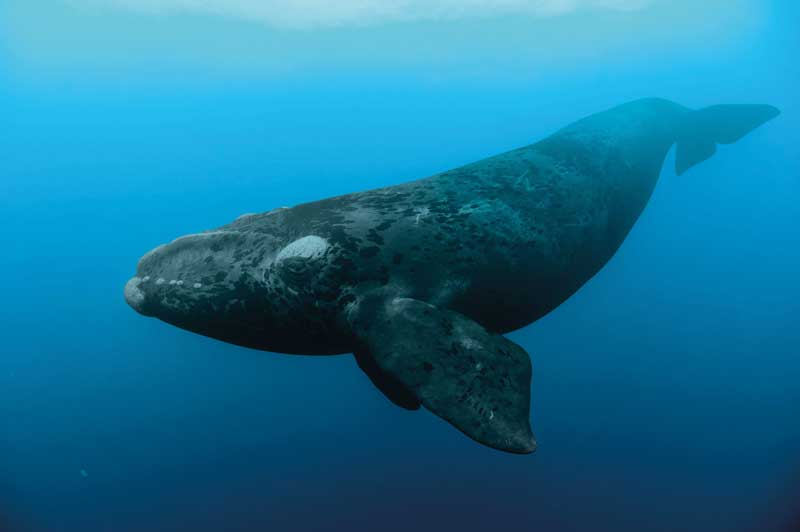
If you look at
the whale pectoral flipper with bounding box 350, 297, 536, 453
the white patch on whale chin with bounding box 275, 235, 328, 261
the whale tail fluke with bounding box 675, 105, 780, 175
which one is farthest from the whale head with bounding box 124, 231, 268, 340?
the whale tail fluke with bounding box 675, 105, 780, 175

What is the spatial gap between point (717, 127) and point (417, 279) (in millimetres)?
7791

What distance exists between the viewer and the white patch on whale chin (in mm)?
3488

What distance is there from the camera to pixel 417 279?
3580 mm

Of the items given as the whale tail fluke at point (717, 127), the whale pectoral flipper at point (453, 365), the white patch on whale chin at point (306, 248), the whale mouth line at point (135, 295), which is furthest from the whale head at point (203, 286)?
the whale tail fluke at point (717, 127)

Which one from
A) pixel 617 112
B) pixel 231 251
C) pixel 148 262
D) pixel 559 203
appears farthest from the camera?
pixel 617 112

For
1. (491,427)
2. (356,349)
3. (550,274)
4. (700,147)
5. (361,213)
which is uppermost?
(700,147)

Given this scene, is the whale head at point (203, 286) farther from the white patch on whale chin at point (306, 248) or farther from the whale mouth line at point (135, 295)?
the white patch on whale chin at point (306, 248)

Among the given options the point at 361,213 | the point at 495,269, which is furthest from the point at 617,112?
the point at 361,213

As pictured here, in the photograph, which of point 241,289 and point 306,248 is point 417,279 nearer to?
point 306,248

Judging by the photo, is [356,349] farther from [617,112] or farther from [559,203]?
[617,112]

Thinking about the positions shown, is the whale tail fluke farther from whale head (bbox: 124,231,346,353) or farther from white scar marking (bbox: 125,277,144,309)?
white scar marking (bbox: 125,277,144,309)

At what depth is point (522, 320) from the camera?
444 cm

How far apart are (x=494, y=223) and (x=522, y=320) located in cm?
108

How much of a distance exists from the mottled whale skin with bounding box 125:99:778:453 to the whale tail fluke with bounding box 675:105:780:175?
484cm
